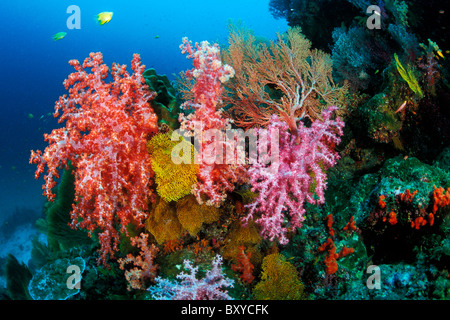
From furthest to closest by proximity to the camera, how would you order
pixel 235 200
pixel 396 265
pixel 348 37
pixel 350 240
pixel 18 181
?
pixel 18 181
pixel 348 37
pixel 235 200
pixel 350 240
pixel 396 265

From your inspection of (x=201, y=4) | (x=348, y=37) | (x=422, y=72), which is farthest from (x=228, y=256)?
(x=201, y=4)

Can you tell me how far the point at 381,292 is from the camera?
2.90 meters

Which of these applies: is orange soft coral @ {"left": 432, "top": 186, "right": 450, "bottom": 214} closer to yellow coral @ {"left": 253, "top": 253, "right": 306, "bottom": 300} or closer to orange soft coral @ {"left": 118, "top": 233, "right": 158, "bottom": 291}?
yellow coral @ {"left": 253, "top": 253, "right": 306, "bottom": 300}

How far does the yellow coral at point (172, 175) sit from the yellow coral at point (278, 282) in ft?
5.04

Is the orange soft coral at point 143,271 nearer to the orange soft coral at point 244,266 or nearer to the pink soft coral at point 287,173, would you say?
the orange soft coral at point 244,266

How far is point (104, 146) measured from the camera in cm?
317

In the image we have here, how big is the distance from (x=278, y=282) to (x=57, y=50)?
316 feet

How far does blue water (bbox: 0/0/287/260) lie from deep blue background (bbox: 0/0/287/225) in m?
0.14

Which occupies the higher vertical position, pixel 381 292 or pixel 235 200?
pixel 235 200

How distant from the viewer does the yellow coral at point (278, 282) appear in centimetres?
298

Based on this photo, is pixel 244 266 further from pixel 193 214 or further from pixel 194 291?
pixel 193 214

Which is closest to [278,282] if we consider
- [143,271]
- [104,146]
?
Answer: [143,271]

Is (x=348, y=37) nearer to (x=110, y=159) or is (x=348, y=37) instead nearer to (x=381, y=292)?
(x=381, y=292)
